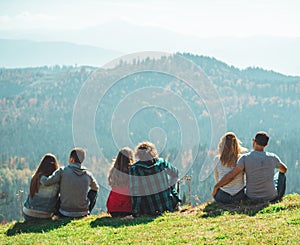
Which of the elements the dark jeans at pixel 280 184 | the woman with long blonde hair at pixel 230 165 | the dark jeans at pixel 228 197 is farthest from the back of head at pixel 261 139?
the dark jeans at pixel 228 197

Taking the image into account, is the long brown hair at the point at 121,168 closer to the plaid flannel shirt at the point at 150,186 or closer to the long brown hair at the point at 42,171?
the plaid flannel shirt at the point at 150,186

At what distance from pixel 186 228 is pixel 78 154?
3389 millimetres

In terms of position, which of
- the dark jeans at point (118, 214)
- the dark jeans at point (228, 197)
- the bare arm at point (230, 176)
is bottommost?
the dark jeans at point (118, 214)

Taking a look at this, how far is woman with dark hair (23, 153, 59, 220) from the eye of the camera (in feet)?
33.0

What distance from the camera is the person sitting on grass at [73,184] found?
32.9ft

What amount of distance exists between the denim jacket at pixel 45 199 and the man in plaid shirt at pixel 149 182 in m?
1.90

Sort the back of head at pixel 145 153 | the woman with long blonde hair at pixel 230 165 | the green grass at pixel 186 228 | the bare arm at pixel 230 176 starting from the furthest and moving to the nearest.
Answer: the woman with long blonde hair at pixel 230 165
the bare arm at pixel 230 176
the back of head at pixel 145 153
the green grass at pixel 186 228

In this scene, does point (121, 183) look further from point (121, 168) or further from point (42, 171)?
point (42, 171)

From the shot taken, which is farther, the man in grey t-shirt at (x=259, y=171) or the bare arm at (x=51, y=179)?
the bare arm at (x=51, y=179)

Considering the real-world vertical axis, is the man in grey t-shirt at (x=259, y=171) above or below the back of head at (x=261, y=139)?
below

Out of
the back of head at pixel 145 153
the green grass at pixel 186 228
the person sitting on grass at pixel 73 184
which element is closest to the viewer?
the green grass at pixel 186 228

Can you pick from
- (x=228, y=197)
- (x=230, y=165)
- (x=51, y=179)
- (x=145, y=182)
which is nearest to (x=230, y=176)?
(x=230, y=165)

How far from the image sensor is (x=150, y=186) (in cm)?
974

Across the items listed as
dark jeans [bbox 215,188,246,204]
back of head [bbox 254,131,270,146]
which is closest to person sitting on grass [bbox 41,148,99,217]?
dark jeans [bbox 215,188,246,204]
